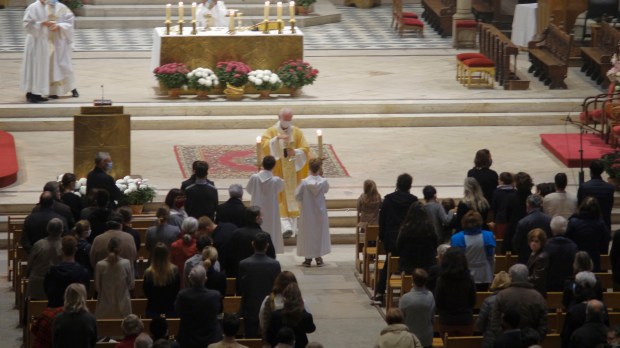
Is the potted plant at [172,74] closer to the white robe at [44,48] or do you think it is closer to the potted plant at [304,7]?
the white robe at [44,48]

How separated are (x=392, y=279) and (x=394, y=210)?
692mm

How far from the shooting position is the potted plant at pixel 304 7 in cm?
2969

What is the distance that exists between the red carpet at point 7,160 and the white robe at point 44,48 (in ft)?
5.87

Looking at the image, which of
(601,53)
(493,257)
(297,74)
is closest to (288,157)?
(493,257)

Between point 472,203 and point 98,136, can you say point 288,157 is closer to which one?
point 98,136

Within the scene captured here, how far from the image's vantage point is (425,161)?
66.2 feet

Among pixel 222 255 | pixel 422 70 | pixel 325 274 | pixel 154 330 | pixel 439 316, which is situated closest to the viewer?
pixel 154 330

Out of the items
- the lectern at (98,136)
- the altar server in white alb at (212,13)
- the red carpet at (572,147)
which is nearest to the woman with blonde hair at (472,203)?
the lectern at (98,136)

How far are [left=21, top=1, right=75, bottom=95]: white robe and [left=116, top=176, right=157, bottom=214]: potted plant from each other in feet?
19.4

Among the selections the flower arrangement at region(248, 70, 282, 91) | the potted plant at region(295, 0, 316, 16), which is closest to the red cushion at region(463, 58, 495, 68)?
the flower arrangement at region(248, 70, 282, 91)

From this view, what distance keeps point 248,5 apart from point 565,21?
7029mm

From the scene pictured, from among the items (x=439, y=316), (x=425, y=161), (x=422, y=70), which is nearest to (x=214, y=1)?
(x=422, y=70)

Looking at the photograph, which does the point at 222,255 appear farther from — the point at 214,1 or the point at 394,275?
the point at 214,1

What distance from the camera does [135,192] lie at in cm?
1695
